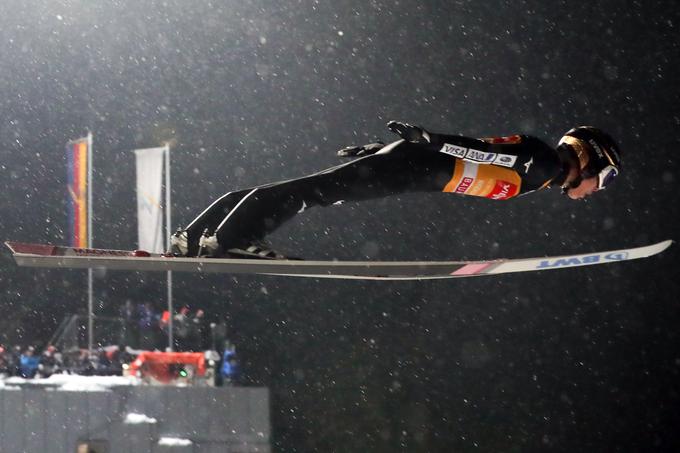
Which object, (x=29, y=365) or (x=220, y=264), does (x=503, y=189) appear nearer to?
(x=220, y=264)

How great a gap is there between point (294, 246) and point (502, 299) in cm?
361

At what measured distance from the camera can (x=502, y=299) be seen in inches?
480

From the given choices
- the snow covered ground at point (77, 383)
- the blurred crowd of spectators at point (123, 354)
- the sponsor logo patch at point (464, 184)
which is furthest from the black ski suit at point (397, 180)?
the blurred crowd of spectators at point (123, 354)

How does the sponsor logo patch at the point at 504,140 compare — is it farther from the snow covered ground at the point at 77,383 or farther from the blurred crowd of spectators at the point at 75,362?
the blurred crowd of spectators at the point at 75,362

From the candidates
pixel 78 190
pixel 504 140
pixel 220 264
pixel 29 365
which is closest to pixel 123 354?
pixel 29 365

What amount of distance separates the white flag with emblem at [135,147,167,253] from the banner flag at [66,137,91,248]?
0.96m

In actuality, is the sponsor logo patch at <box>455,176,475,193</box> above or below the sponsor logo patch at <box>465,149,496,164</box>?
below

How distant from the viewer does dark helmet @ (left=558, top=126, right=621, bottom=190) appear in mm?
4387

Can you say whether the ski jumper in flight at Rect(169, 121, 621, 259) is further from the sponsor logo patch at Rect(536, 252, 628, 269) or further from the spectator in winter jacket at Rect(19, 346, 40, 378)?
the spectator in winter jacket at Rect(19, 346, 40, 378)

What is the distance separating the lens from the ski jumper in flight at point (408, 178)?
3.77 metres

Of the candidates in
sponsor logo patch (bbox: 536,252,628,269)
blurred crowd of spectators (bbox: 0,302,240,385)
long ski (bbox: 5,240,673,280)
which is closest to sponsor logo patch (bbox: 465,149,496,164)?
long ski (bbox: 5,240,673,280)

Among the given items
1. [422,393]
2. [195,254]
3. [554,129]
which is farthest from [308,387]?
[195,254]

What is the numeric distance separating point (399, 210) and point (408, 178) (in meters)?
9.04

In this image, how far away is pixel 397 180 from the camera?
13.1ft
